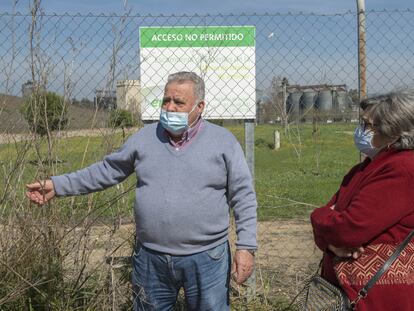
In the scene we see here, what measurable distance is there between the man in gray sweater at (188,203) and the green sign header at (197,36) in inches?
40.0

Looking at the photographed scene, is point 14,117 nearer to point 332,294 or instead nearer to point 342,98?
point 332,294

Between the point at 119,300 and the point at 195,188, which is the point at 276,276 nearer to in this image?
the point at 119,300

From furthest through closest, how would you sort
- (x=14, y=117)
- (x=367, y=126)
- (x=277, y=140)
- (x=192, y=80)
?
(x=277, y=140) < (x=14, y=117) < (x=192, y=80) < (x=367, y=126)

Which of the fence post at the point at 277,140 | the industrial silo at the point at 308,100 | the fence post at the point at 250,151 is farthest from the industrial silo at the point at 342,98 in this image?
the fence post at the point at 277,140

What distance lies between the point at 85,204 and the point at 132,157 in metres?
0.94

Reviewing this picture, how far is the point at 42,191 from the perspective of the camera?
319cm

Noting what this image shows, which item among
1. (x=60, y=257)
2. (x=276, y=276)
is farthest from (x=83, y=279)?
(x=276, y=276)

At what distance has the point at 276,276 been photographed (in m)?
5.14

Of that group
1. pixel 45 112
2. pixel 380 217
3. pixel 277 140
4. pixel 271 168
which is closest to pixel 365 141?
pixel 380 217

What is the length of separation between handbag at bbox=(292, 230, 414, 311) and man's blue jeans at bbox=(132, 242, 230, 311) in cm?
47

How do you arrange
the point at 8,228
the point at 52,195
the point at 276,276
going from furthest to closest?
the point at 276,276
the point at 8,228
the point at 52,195

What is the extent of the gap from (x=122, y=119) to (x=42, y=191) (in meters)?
0.89

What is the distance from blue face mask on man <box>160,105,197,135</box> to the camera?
2.96 meters

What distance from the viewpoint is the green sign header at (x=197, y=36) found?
4.01 metres
